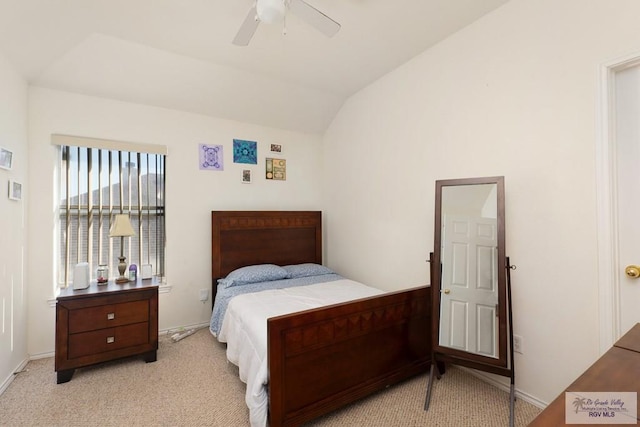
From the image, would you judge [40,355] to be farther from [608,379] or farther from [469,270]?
[608,379]

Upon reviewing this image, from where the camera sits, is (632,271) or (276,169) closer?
(632,271)

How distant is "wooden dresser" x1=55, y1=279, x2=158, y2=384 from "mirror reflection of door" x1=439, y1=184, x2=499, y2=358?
246 centimetres

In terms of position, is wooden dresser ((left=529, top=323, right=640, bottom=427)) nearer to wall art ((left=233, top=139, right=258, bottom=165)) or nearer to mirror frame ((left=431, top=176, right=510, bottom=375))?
mirror frame ((left=431, top=176, right=510, bottom=375))

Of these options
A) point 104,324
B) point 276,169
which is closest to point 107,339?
point 104,324

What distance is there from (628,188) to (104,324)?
3.77 meters

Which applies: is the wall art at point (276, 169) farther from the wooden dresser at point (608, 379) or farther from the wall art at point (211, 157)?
the wooden dresser at point (608, 379)

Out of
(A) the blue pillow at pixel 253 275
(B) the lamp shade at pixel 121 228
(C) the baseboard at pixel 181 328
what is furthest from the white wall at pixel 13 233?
(A) the blue pillow at pixel 253 275

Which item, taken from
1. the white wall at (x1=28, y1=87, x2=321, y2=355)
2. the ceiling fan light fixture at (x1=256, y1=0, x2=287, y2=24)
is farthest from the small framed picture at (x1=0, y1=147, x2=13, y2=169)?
the ceiling fan light fixture at (x1=256, y1=0, x2=287, y2=24)

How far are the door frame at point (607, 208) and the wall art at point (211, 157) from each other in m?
3.36

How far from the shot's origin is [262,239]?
3627 mm

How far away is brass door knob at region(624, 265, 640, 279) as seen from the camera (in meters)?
1.61

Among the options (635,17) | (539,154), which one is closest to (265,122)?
(539,154)

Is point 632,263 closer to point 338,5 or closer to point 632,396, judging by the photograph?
point 632,396

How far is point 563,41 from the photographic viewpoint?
6.12 feet
